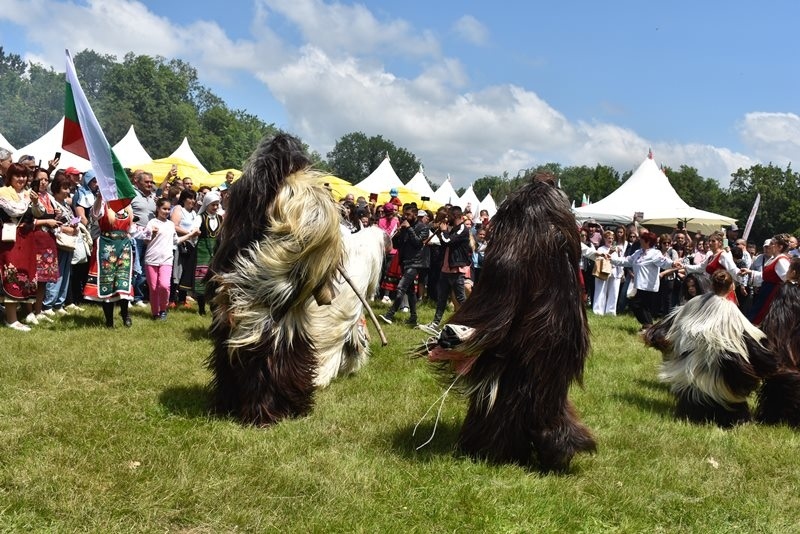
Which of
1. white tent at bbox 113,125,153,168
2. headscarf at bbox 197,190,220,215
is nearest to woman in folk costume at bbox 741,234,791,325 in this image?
headscarf at bbox 197,190,220,215

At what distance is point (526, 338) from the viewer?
14.0 feet

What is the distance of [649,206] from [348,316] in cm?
2170

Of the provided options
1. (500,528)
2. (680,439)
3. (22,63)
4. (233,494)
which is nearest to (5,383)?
(233,494)

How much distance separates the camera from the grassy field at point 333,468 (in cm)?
366

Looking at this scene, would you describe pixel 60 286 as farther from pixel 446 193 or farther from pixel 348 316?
pixel 446 193

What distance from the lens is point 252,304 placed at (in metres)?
5.14

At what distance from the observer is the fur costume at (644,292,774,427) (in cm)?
583

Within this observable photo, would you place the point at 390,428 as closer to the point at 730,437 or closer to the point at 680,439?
the point at 680,439

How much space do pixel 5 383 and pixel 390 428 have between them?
3589 mm

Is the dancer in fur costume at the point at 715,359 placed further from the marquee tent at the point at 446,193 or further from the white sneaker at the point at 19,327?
the marquee tent at the point at 446,193

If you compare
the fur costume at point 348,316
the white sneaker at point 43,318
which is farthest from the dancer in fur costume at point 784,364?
the white sneaker at point 43,318

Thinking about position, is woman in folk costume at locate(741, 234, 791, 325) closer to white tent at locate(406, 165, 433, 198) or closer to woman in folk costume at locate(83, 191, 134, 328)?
woman in folk costume at locate(83, 191, 134, 328)

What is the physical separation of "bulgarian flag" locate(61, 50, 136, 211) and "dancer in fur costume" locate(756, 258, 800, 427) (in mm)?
7113

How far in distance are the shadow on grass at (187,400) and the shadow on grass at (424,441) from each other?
1.65 meters
